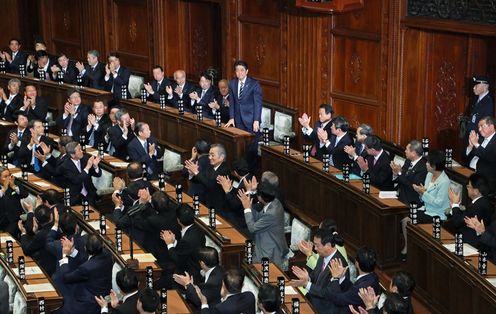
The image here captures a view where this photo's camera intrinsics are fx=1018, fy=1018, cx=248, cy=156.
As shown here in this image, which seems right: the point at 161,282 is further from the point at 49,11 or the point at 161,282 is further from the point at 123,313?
the point at 49,11

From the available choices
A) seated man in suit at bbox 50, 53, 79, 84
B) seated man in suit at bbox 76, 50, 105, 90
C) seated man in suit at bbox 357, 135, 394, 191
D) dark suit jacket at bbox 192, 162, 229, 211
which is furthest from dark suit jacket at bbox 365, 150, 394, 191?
seated man in suit at bbox 50, 53, 79, 84

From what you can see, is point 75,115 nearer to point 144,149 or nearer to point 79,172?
point 144,149

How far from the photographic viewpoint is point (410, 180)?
10336mm

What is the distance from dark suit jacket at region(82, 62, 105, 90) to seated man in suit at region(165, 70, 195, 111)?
5.80 feet

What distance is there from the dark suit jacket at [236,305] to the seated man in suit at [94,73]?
8.56 metres

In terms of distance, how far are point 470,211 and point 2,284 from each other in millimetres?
4156

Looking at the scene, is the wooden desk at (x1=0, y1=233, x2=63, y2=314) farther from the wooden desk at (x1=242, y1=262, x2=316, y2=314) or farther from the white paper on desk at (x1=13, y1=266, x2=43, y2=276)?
the wooden desk at (x1=242, y1=262, x2=316, y2=314)

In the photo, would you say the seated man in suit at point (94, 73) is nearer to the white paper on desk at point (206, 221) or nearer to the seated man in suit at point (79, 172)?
the seated man in suit at point (79, 172)

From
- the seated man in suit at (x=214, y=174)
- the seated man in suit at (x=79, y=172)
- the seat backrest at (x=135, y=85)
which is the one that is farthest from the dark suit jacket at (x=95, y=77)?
the seated man in suit at (x=214, y=174)

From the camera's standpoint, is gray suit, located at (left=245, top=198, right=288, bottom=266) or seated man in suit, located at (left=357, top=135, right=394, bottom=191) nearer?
gray suit, located at (left=245, top=198, right=288, bottom=266)

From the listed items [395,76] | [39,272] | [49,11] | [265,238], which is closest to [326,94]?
[395,76]

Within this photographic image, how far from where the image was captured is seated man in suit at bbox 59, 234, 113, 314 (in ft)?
30.0

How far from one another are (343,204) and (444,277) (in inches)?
77.9

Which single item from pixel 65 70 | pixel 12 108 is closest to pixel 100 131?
pixel 12 108
